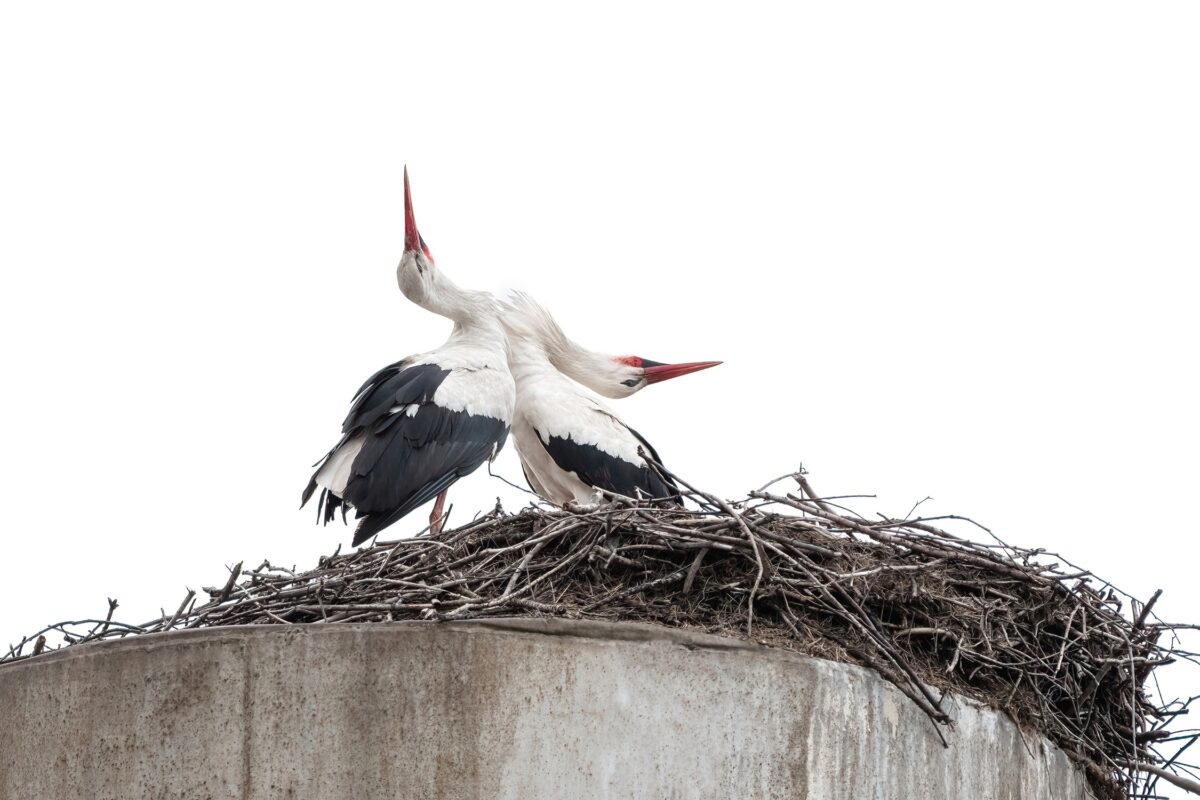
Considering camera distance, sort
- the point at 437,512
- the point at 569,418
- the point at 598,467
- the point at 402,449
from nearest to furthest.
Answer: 1. the point at 402,449
2. the point at 598,467
3. the point at 569,418
4. the point at 437,512

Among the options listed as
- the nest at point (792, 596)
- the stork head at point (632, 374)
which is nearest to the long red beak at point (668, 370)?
the stork head at point (632, 374)

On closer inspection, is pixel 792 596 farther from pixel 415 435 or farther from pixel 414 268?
pixel 414 268

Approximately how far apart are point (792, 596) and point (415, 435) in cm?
220

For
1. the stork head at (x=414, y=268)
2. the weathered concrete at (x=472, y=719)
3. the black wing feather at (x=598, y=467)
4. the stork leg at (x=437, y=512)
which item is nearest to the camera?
the weathered concrete at (x=472, y=719)

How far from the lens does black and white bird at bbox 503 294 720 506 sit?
272 inches

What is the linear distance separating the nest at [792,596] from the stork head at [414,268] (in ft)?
7.21

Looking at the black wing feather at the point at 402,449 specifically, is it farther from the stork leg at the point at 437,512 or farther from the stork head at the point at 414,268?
the stork head at the point at 414,268

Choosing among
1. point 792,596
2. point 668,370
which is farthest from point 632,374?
point 792,596

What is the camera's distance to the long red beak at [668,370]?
8.01 metres

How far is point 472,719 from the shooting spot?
442 cm

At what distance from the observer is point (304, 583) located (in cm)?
533

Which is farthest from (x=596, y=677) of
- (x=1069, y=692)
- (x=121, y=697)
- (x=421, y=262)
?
(x=421, y=262)

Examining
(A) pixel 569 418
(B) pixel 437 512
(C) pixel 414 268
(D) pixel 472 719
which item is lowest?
(D) pixel 472 719

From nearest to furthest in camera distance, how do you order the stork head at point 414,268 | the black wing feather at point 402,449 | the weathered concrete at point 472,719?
the weathered concrete at point 472,719, the black wing feather at point 402,449, the stork head at point 414,268
